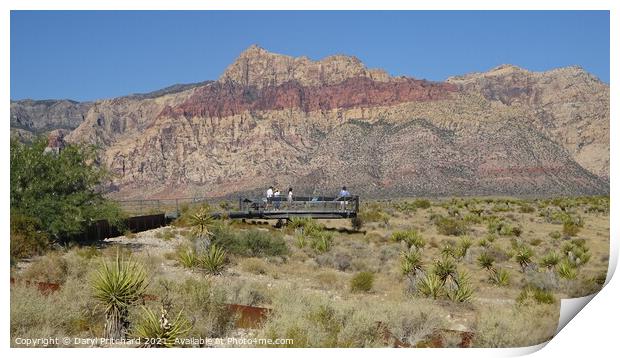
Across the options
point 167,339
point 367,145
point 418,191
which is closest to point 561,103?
point 367,145

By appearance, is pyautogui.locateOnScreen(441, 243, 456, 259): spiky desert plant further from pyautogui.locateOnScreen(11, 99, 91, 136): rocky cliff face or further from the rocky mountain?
pyautogui.locateOnScreen(11, 99, 91, 136): rocky cliff face

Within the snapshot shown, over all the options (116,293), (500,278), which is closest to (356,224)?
(500,278)

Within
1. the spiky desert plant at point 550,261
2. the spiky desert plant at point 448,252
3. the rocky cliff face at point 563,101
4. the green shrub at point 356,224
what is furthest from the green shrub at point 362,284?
the rocky cliff face at point 563,101

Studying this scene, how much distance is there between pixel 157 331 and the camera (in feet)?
29.0

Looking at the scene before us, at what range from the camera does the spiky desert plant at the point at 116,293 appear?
944cm

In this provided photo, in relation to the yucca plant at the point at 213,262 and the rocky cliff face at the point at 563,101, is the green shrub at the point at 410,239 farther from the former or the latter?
the rocky cliff face at the point at 563,101

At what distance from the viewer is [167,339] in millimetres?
8859

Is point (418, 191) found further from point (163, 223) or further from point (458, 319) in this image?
point (458, 319)

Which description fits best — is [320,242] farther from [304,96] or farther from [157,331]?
[304,96]

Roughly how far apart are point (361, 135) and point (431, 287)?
325 ft

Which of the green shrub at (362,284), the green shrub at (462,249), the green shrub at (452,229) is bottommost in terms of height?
the green shrub at (452,229)

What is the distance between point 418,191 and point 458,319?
81243mm

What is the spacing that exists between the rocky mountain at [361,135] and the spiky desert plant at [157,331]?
7115 centimetres

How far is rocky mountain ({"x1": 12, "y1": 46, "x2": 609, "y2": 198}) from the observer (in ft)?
319
